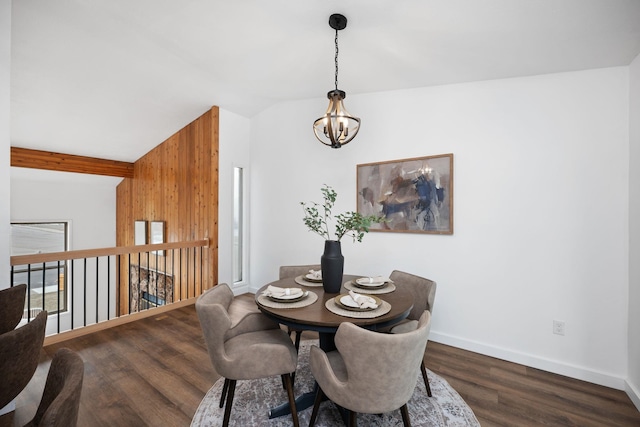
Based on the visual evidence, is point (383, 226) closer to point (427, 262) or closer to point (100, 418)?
point (427, 262)

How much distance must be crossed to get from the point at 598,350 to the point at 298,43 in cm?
366

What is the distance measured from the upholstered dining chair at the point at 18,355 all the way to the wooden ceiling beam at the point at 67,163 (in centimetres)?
460

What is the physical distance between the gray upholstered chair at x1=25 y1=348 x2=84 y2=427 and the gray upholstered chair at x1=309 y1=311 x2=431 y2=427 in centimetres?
98

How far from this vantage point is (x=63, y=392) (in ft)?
2.63

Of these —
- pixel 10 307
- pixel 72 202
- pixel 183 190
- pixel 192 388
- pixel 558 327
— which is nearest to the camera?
pixel 10 307

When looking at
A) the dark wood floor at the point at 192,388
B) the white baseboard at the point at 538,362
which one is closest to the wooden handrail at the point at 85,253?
the dark wood floor at the point at 192,388

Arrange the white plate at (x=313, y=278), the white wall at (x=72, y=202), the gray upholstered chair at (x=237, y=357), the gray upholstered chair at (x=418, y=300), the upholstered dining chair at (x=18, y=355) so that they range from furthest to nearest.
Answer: the white wall at (x=72, y=202), the white plate at (x=313, y=278), the gray upholstered chair at (x=418, y=300), the gray upholstered chair at (x=237, y=357), the upholstered dining chair at (x=18, y=355)

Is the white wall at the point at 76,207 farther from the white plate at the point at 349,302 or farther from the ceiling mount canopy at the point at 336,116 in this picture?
the white plate at the point at 349,302

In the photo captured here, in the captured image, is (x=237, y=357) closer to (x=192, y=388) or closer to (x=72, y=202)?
(x=192, y=388)

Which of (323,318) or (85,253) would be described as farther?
(85,253)

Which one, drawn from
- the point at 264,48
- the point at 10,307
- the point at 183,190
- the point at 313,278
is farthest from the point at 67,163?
the point at 313,278

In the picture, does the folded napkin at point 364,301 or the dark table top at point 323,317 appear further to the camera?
the folded napkin at point 364,301

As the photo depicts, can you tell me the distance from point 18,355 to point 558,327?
356cm

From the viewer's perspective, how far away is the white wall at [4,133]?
1880mm
